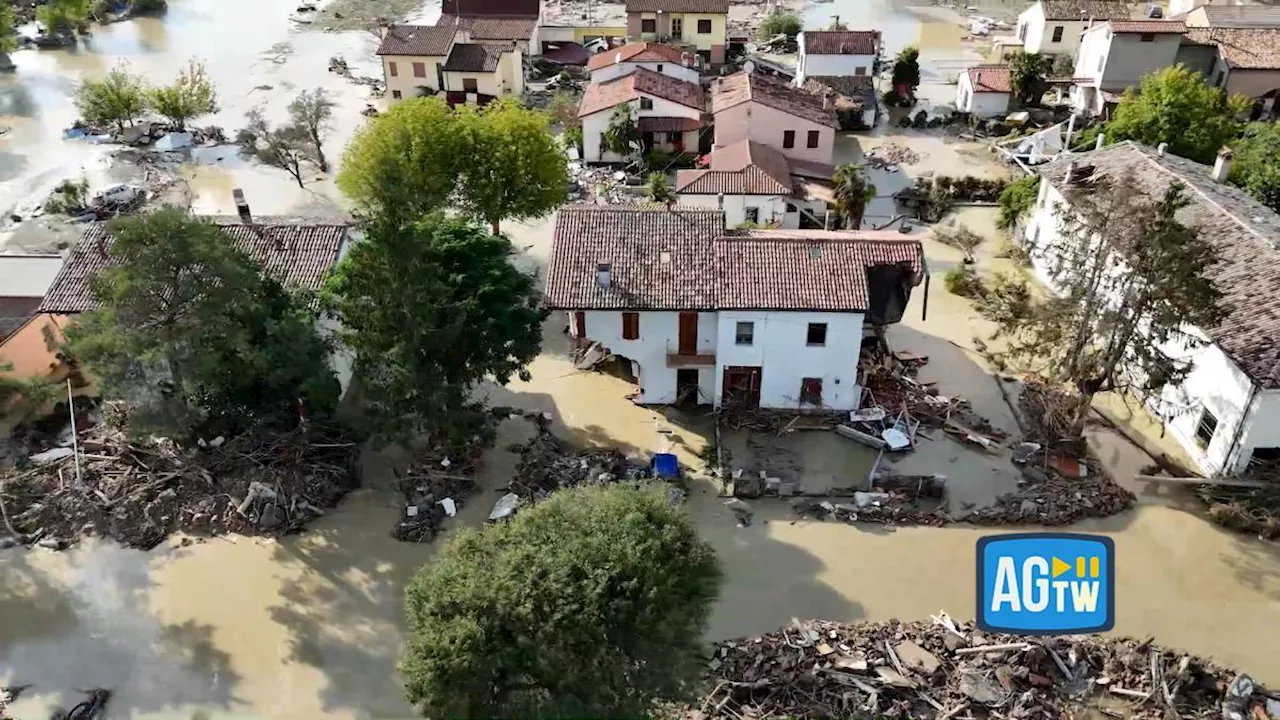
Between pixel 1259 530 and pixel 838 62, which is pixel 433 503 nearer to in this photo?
pixel 1259 530

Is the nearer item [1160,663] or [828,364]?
[1160,663]

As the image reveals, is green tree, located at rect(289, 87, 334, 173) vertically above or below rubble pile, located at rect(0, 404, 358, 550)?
above

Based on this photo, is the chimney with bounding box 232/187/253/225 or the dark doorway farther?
the chimney with bounding box 232/187/253/225

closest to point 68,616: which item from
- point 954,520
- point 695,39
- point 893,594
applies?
point 893,594

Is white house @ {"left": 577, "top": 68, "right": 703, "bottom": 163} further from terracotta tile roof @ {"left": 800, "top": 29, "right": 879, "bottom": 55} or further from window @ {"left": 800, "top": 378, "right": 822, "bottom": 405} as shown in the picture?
window @ {"left": 800, "top": 378, "right": 822, "bottom": 405}

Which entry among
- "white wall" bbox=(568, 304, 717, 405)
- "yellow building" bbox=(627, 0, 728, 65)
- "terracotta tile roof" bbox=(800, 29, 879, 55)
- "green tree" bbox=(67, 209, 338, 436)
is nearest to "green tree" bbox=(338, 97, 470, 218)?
"white wall" bbox=(568, 304, 717, 405)

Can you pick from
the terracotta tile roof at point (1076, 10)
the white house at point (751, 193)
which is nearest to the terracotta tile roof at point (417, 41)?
the white house at point (751, 193)
